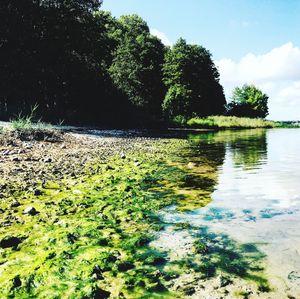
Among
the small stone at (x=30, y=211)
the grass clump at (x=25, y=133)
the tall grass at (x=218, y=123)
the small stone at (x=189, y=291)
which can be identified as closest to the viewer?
the small stone at (x=189, y=291)

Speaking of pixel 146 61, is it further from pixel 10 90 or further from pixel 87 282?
pixel 87 282

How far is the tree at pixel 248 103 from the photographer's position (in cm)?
9462

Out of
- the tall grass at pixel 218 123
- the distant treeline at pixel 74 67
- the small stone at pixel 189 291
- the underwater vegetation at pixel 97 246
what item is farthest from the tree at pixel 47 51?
the small stone at pixel 189 291

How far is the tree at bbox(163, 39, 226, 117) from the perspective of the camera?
6322 centimetres

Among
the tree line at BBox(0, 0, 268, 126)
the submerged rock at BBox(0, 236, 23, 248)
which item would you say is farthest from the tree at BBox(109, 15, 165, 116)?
the submerged rock at BBox(0, 236, 23, 248)

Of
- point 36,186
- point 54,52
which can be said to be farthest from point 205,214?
point 54,52

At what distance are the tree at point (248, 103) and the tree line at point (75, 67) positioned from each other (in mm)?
33691

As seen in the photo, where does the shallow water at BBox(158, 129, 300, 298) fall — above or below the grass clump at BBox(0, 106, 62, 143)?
below

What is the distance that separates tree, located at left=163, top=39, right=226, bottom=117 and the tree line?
189mm

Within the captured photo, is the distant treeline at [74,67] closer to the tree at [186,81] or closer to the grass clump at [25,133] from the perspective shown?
the tree at [186,81]

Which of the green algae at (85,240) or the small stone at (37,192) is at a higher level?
the small stone at (37,192)

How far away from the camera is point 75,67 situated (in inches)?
1526

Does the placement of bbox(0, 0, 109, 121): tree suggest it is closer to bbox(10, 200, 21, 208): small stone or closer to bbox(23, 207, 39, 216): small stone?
bbox(10, 200, 21, 208): small stone

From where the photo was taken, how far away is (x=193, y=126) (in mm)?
58344
